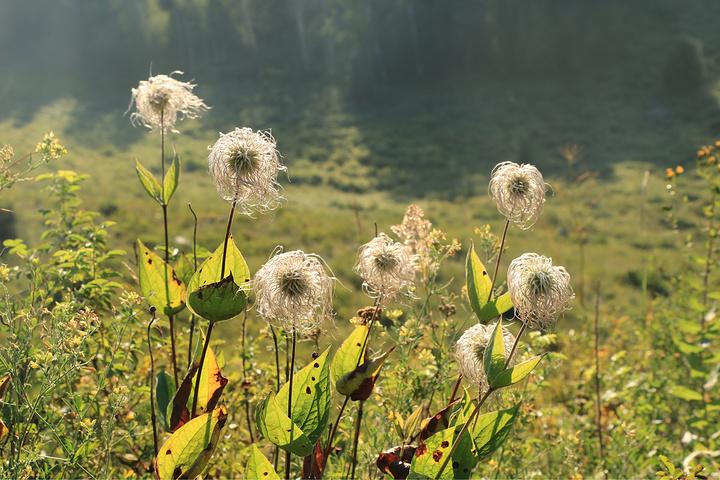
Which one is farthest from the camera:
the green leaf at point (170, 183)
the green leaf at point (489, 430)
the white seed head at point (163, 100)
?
the white seed head at point (163, 100)

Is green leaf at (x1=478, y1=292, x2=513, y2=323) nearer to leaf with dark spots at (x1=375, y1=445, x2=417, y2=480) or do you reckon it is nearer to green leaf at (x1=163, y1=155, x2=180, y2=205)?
leaf with dark spots at (x1=375, y1=445, x2=417, y2=480)

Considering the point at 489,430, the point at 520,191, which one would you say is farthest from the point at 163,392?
the point at 520,191

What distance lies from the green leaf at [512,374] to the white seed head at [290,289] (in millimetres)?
398

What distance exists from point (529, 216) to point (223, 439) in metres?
1.40

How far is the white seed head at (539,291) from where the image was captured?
158 centimetres

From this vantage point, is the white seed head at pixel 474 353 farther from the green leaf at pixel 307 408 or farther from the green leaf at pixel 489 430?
the green leaf at pixel 307 408

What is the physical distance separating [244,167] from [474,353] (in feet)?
2.33

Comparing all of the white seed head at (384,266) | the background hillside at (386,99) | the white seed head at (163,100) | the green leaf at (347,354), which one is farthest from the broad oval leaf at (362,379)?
the background hillside at (386,99)

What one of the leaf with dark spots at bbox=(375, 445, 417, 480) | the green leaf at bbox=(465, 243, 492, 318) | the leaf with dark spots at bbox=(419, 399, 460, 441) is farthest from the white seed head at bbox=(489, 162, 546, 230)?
the leaf with dark spots at bbox=(375, 445, 417, 480)

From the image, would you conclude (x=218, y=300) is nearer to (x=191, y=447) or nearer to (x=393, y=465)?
(x=191, y=447)

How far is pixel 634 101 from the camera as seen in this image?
31188 millimetres

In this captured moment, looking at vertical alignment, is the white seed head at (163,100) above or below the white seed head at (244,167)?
above

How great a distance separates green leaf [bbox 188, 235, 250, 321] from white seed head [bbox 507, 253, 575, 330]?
618 millimetres

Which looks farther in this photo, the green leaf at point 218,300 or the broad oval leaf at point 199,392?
the broad oval leaf at point 199,392
